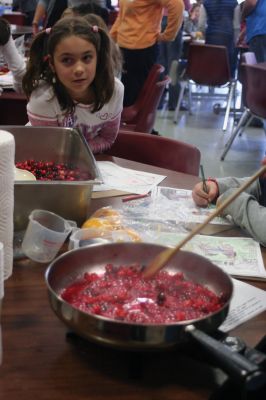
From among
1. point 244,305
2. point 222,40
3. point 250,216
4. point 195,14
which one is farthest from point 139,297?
point 195,14

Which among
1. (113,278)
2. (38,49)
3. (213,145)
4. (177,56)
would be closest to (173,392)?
(113,278)

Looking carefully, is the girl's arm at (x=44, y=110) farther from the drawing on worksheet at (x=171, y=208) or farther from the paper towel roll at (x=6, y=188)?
the paper towel roll at (x=6, y=188)

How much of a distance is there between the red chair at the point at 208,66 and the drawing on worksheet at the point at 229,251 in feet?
11.9

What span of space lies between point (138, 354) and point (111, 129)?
125 centimetres

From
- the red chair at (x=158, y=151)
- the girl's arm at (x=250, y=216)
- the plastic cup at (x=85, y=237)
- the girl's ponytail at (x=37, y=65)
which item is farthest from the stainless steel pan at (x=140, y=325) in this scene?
the girl's ponytail at (x=37, y=65)

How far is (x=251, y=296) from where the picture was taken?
3.26 feet

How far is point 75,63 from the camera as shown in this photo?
1.87 metres

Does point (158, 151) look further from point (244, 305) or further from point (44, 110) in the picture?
point (244, 305)

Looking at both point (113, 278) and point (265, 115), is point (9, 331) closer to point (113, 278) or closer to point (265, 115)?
point (113, 278)

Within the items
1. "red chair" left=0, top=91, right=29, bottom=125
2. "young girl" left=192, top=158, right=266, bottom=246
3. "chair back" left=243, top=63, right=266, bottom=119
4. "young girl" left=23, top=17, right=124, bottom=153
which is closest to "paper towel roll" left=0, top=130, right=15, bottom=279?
"young girl" left=192, top=158, right=266, bottom=246

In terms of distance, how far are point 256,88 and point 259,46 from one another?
44.7 inches

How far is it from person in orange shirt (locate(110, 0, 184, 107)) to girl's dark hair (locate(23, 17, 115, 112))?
1868 mm

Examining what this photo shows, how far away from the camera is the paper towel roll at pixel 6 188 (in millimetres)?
905

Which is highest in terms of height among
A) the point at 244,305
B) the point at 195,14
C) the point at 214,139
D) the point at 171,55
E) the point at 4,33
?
the point at 4,33
